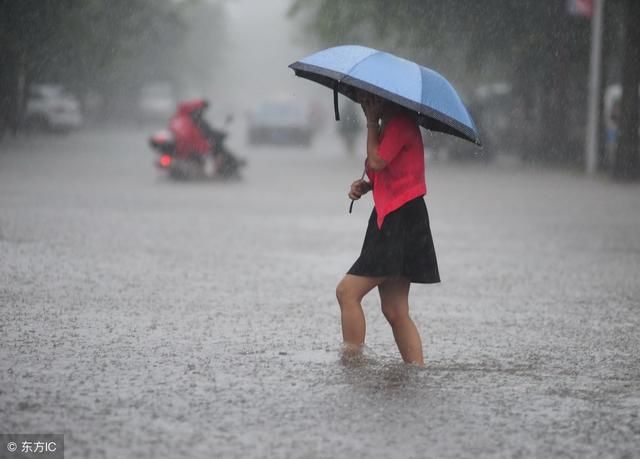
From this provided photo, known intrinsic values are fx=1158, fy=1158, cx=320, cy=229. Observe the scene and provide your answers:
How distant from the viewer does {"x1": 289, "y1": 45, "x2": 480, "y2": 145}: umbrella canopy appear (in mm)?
5773

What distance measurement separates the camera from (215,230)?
13.6 meters

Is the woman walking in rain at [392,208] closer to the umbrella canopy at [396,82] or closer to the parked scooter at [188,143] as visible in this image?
the umbrella canopy at [396,82]

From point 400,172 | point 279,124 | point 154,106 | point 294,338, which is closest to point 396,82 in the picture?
point 400,172

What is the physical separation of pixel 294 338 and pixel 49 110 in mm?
37313

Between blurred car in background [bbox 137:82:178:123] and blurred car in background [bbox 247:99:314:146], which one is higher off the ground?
blurred car in background [bbox 137:82:178:123]

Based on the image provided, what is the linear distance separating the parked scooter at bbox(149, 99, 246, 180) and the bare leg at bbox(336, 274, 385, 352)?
50.7 feet

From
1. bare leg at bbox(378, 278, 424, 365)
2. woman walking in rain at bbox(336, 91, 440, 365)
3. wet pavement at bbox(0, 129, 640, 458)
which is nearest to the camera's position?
wet pavement at bbox(0, 129, 640, 458)

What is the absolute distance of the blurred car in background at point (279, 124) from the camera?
131ft

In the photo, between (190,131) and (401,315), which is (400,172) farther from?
(190,131)
